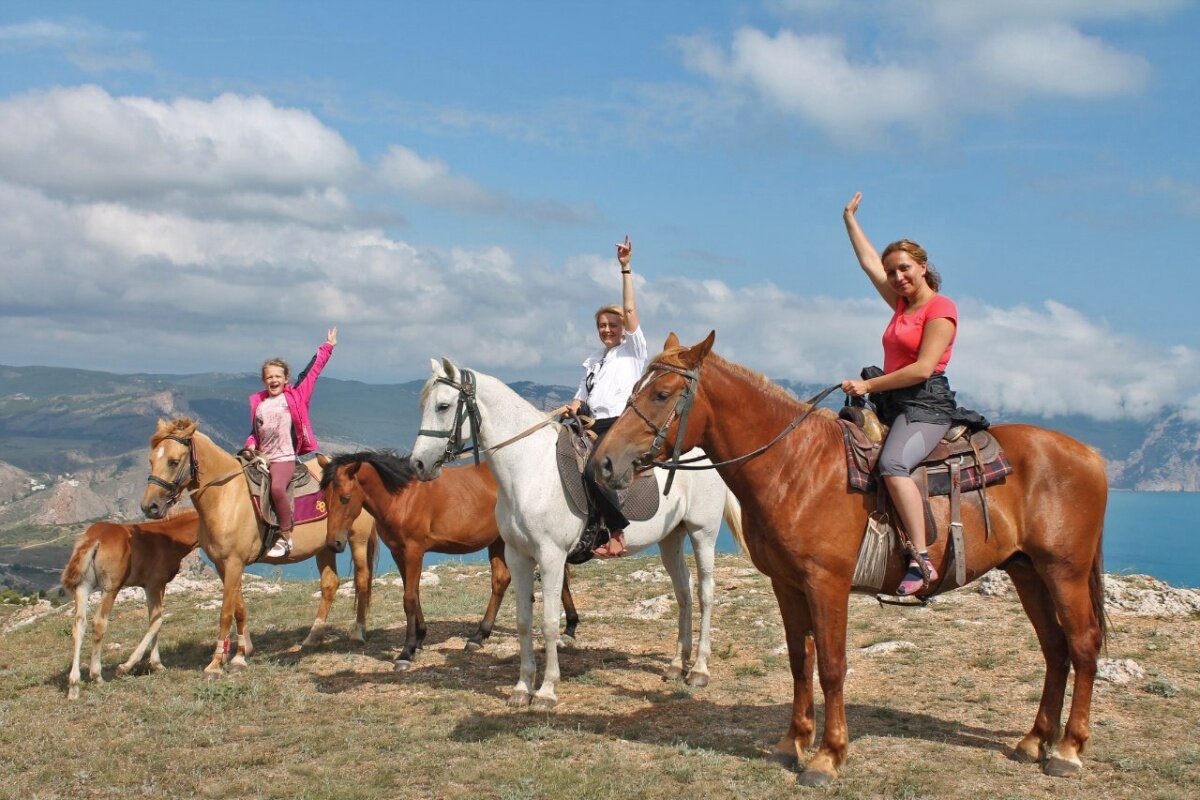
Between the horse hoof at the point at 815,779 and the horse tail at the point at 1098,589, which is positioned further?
the horse tail at the point at 1098,589

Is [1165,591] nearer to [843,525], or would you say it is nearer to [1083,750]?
[1083,750]

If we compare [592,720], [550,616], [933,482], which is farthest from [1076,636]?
[550,616]

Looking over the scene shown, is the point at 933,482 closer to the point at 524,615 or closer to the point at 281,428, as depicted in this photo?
the point at 524,615

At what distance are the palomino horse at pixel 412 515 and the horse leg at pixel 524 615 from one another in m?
2.33

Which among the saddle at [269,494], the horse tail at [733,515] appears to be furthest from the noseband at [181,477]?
the horse tail at [733,515]

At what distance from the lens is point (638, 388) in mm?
6223

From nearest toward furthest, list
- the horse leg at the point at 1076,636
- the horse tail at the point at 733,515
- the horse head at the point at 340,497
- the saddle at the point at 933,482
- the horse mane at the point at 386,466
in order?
the saddle at the point at 933,482
the horse leg at the point at 1076,636
the horse tail at the point at 733,515
the horse head at the point at 340,497
the horse mane at the point at 386,466

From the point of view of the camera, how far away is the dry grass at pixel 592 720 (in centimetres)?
647

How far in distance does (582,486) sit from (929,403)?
11.8 feet

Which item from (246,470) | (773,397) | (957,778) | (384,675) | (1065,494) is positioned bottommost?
(384,675)

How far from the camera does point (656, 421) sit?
6109 mm

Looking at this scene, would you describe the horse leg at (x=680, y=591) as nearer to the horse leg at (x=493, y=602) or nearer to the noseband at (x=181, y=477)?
the horse leg at (x=493, y=602)

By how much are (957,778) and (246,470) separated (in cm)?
849

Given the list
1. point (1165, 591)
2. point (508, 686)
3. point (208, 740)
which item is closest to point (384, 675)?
point (508, 686)
